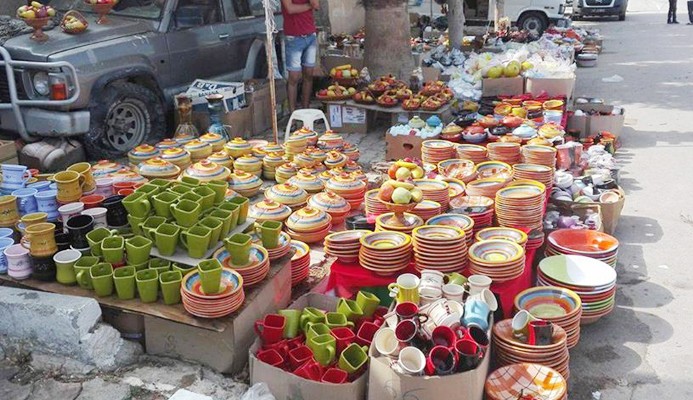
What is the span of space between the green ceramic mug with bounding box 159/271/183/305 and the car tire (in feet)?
11.9

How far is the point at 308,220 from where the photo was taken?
14.5 feet

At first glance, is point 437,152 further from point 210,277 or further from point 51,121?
point 51,121

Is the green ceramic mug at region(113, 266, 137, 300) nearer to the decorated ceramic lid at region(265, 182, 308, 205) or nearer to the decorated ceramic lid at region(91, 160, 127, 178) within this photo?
the decorated ceramic lid at region(265, 182, 308, 205)

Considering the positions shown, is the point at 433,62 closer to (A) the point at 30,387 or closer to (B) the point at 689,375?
(B) the point at 689,375

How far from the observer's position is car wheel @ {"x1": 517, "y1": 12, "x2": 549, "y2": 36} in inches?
706

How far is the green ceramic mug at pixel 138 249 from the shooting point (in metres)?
3.49

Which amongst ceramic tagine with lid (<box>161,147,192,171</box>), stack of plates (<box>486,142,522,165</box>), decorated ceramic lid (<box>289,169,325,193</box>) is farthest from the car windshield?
stack of plates (<box>486,142,522,165</box>)

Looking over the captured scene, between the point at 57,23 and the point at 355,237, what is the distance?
470cm

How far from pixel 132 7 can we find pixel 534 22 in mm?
13356

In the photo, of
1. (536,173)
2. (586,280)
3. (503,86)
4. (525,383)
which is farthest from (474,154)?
(503,86)

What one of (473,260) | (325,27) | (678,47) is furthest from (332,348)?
(678,47)

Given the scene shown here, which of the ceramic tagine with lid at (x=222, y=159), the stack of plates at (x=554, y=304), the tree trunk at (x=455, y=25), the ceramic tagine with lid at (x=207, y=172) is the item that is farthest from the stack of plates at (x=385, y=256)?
the tree trunk at (x=455, y=25)

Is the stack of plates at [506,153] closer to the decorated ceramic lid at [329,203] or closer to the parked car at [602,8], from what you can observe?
the decorated ceramic lid at [329,203]

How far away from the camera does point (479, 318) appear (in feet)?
10.4
